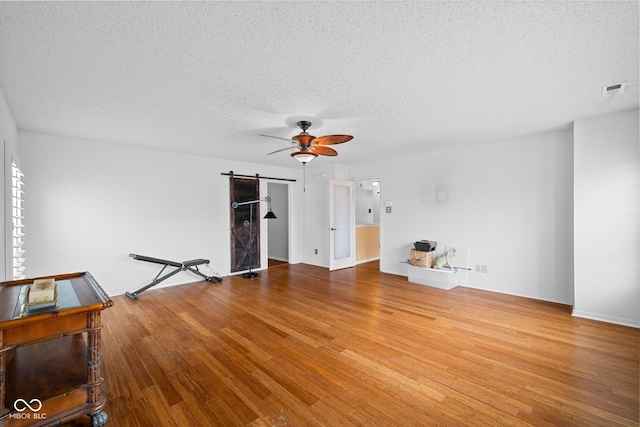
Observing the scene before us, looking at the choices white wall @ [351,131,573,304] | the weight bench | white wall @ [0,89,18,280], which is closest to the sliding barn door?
the weight bench

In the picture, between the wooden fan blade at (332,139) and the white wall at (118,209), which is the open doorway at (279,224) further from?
the wooden fan blade at (332,139)

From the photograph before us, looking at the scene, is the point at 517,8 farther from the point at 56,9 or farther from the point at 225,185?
the point at 225,185

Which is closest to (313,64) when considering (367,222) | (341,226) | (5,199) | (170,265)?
(5,199)

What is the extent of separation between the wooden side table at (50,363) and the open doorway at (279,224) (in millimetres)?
5715

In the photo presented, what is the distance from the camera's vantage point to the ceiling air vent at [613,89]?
250 cm

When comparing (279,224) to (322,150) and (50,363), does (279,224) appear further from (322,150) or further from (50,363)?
(50,363)

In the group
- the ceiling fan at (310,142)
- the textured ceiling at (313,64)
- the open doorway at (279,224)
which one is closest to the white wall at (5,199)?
the textured ceiling at (313,64)

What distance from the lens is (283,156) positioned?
554 centimetres

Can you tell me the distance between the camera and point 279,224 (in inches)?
310

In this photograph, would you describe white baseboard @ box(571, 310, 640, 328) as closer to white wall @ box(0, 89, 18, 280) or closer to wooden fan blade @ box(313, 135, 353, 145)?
wooden fan blade @ box(313, 135, 353, 145)

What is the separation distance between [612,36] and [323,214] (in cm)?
543

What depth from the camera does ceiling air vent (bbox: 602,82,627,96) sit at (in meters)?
2.50

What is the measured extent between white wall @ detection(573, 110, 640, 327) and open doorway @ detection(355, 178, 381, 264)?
3.44 meters

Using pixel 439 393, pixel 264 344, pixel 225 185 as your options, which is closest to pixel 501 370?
pixel 439 393
